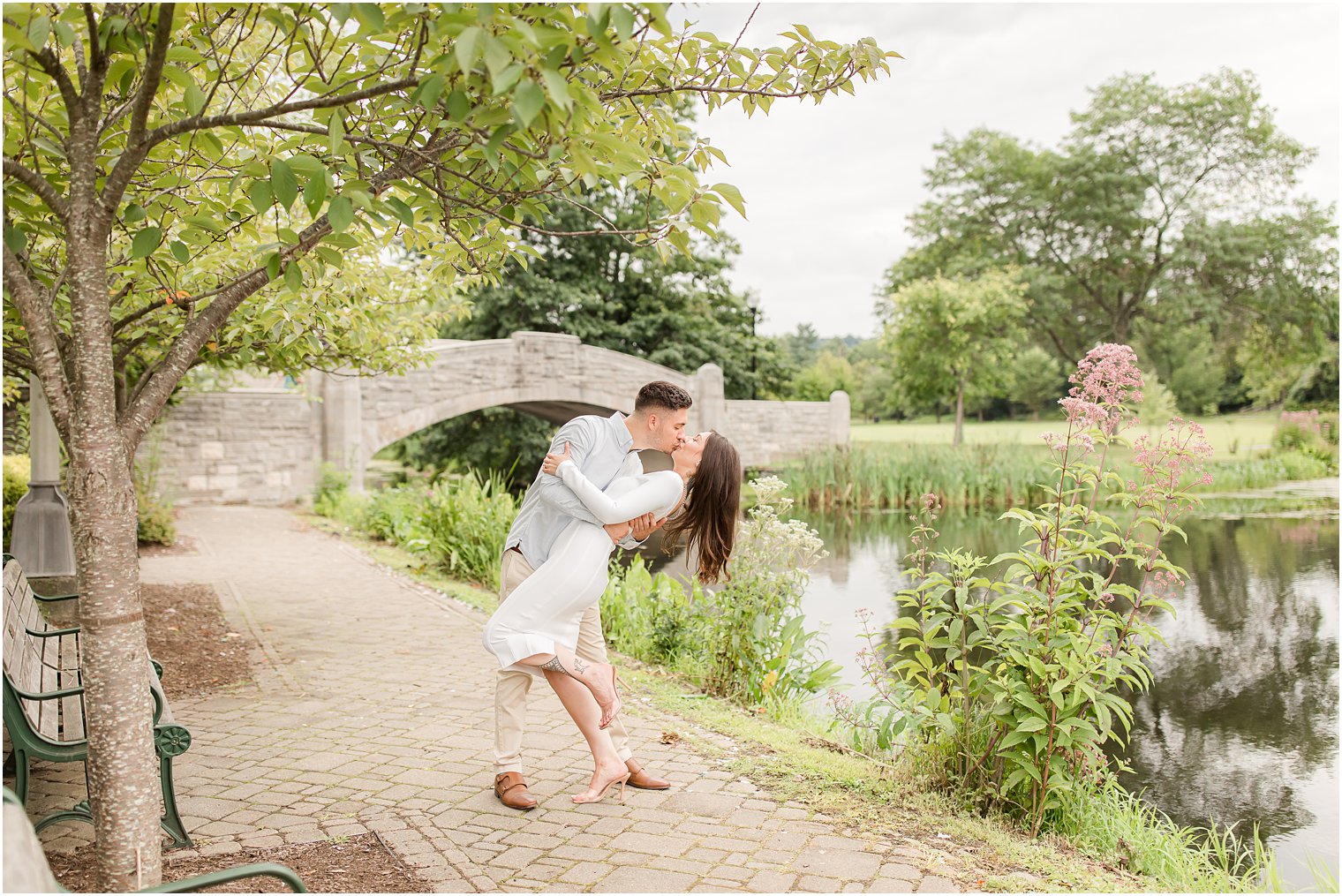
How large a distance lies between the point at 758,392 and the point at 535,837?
27.5 metres

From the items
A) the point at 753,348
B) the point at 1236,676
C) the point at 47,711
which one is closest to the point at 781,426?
the point at 753,348

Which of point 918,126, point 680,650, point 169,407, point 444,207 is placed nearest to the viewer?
point 444,207

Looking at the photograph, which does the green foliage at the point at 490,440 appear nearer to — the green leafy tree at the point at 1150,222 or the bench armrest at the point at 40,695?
the green leafy tree at the point at 1150,222

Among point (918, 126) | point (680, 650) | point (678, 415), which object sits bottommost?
point (680, 650)

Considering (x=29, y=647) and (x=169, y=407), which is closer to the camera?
(x=29, y=647)

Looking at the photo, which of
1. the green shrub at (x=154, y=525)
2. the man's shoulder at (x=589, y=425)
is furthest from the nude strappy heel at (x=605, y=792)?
the green shrub at (x=154, y=525)

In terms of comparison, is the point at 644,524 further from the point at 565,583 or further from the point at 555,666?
the point at 555,666

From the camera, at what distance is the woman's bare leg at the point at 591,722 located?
369cm

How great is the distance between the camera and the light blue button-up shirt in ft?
12.0

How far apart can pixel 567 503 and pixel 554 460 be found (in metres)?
0.17

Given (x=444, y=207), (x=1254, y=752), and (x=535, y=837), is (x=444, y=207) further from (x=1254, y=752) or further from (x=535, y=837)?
(x=1254, y=752)

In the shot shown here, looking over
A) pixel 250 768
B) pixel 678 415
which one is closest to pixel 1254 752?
pixel 678 415

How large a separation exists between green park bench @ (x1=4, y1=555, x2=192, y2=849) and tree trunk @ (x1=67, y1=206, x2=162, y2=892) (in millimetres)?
113

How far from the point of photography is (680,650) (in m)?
6.85
